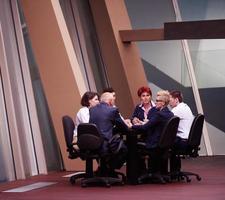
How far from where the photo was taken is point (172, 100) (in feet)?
28.4

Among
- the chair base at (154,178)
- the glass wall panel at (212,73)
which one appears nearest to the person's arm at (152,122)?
the chair base at (154,178)

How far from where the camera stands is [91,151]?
7.14 m

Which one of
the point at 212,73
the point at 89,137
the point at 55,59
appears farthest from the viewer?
the point at 212,73

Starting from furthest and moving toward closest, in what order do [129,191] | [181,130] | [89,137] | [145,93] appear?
[145,93] → [181,130] → [89,137] → [129,191]

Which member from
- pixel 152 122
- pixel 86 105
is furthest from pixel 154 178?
pixel 86 105

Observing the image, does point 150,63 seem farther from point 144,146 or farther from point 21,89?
point 144,146

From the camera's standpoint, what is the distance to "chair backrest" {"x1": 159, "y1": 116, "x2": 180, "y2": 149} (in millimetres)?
7176

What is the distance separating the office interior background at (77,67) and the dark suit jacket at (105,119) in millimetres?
1503

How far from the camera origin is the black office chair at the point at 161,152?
720 centimetres

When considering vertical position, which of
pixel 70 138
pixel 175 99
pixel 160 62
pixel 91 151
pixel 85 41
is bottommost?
pixel 91 151

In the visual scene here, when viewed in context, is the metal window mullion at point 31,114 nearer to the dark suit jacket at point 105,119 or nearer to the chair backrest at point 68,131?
the chair backrest at point 68,131

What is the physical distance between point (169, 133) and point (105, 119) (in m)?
0.83

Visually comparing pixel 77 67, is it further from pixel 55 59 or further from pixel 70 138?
pixel 70 138

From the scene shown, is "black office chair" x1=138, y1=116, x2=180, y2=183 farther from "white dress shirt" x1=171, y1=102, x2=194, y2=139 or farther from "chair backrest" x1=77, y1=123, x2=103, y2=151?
"chair backrest" x1=77, y1=123, x2=103, y2=151
